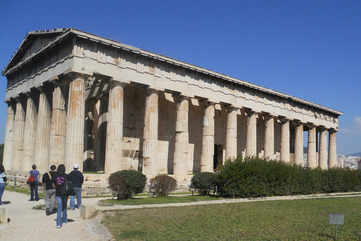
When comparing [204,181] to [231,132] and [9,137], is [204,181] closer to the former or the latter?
[231,132]

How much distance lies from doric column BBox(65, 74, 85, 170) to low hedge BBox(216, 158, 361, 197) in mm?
8637

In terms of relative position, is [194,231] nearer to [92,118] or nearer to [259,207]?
[259,207]

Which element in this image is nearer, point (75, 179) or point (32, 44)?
point (75, 179)

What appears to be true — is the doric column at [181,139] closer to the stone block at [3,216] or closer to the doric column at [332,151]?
the stone block at [3,216]

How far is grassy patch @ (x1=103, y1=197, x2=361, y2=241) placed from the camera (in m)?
9.56

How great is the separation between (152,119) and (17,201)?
11.0 m

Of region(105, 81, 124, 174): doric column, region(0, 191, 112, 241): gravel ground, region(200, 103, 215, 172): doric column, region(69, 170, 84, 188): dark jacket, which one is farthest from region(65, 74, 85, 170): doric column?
region(200, 103, 215, 172): doric column

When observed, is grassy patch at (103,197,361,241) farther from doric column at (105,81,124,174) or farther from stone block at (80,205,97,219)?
doric column at (105,81,124,174)

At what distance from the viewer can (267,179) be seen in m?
21.9

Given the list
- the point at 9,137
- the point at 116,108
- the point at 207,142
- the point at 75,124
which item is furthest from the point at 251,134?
the point at 9,137

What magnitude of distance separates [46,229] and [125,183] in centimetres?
729

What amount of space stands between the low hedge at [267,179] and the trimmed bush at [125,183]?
528cm

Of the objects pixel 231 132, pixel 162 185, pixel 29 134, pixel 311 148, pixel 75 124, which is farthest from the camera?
pixel 311 148

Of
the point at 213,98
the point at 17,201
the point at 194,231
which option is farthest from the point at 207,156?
the point at 194,231
